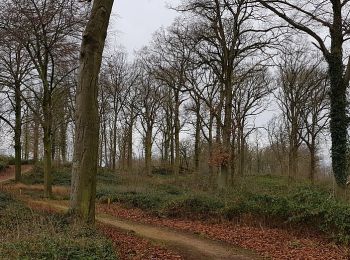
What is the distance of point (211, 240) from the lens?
40.9 feet

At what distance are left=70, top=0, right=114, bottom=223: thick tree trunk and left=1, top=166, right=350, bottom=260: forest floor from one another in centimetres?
137

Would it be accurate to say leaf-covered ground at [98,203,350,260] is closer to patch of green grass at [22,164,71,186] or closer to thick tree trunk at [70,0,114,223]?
thick tree trunk at [70,0,114,223]

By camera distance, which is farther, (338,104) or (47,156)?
(47,156)

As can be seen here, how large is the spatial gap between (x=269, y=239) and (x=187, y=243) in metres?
2.49

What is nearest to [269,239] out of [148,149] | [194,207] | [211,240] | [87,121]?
[211,240]

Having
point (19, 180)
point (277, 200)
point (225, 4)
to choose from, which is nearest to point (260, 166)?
point (19, 180)

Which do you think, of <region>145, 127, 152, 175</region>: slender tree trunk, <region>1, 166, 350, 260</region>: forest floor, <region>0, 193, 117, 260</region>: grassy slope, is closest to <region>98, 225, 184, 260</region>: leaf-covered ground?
<region>1, 166, 350, 260</region>: forest floor

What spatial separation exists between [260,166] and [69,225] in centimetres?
6069

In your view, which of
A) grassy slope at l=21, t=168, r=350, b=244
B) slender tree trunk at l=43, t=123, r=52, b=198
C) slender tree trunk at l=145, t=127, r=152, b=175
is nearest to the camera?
grassy slope at l=21, t=168, r=350, b=244

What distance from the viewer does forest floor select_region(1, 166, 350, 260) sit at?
10148mm

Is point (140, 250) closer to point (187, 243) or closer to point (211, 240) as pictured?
point (187, 243)

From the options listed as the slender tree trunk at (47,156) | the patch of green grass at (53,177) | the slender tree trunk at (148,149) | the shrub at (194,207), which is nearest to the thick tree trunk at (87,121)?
the shrub at (194,207)

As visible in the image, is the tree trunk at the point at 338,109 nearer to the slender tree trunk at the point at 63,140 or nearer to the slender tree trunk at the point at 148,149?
the slender tree trunk at the point at 148,149

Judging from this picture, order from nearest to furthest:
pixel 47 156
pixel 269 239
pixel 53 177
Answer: pixel 269 239 → pixel 47 156 → pixel 53 177
